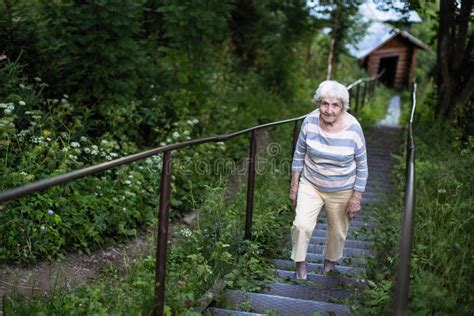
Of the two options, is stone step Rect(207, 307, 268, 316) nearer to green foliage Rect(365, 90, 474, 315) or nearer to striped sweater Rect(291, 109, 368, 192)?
green foliage Rect(365, 90, 474, 315)

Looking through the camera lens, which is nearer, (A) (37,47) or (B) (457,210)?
(B) (457,210)

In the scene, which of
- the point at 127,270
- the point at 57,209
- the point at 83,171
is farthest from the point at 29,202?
the point at 83,171

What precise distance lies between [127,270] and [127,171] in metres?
2.26

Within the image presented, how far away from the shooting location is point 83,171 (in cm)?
245

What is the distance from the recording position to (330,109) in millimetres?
3904

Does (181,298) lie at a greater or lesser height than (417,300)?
lesser

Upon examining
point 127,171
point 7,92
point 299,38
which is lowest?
point 127,171

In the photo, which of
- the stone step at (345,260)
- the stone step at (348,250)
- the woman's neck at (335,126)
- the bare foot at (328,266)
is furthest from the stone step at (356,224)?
the woman's neck at (335,126)

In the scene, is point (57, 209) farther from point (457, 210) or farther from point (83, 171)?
point (457, 210)

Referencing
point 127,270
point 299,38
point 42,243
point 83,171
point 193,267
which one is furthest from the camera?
point 299,38

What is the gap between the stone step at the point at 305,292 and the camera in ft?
12.9

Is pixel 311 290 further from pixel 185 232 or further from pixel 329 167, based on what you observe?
pixel 185 232

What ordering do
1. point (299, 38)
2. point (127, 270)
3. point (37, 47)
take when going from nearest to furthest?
point (127, 270), point (37, 47), point (299, 38)

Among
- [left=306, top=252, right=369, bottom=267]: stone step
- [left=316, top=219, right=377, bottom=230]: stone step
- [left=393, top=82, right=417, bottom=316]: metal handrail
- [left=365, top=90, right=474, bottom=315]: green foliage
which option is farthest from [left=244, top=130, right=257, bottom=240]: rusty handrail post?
[left=393, top=82, right=417, bottom=316]: metal handrail
